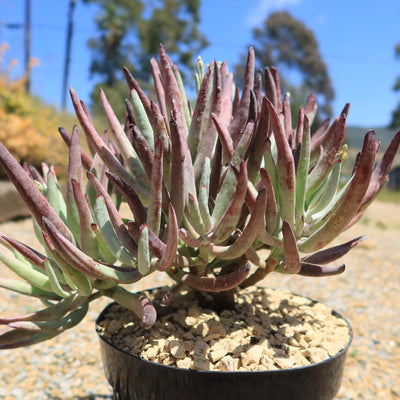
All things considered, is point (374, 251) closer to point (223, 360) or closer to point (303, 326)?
point (303, 326)

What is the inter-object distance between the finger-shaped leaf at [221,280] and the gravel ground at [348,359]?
1201 mm

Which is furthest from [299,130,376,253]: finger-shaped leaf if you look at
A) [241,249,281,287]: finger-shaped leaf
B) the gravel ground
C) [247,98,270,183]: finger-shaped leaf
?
the gravel ground

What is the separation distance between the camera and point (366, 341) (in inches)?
109

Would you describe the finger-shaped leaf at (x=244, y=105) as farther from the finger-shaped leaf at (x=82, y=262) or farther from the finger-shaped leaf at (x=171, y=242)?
the finger-shaped leaf at (x=82, y=262)

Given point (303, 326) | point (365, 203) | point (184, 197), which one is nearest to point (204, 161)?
point (184, 197)

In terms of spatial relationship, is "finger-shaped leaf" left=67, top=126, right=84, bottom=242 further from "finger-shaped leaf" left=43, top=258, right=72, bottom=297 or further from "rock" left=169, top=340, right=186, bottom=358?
"rock" left=169, top=340, right=186, bottom=358

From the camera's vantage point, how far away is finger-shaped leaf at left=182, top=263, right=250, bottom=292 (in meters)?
1.04

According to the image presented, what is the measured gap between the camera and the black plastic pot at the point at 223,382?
100 centimetres

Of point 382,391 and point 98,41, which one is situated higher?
point 98,41

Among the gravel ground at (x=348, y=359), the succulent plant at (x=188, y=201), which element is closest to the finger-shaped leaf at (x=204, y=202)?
the succulent plant at (x=188, y=201)

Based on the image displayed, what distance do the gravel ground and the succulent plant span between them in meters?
1.12

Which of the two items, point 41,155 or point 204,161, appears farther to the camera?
point 41,155

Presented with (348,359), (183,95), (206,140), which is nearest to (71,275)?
(206,140)

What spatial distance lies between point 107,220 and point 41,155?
18.2ft
